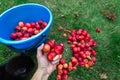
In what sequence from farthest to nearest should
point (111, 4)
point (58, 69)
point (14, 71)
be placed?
point (111, 4)
point (58, 69)
point (14, 71)

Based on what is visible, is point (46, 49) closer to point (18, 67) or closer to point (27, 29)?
point (18, 67)

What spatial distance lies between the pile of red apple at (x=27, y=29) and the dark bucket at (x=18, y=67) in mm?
342

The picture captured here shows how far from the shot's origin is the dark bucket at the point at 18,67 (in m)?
3.23

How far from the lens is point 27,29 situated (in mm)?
3770

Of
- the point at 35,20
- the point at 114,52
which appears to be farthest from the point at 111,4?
the point at 35,20

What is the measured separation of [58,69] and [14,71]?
69cm

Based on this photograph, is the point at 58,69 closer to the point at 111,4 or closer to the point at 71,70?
the point at 71,70

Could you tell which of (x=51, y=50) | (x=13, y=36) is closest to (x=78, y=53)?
(x=51, y=50)

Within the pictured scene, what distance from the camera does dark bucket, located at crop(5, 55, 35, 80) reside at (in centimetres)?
323

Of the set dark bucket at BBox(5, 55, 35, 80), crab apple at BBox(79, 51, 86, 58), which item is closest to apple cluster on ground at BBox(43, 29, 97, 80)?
crab apple at BBox(79, 51, 86, 58)

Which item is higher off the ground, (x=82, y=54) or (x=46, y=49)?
(x=46, y=49)

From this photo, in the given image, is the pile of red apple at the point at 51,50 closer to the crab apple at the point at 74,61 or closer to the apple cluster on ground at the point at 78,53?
the apple cluster on ground at the point at 78,53

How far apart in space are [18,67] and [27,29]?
1.94 feet

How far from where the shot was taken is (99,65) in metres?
3.87
